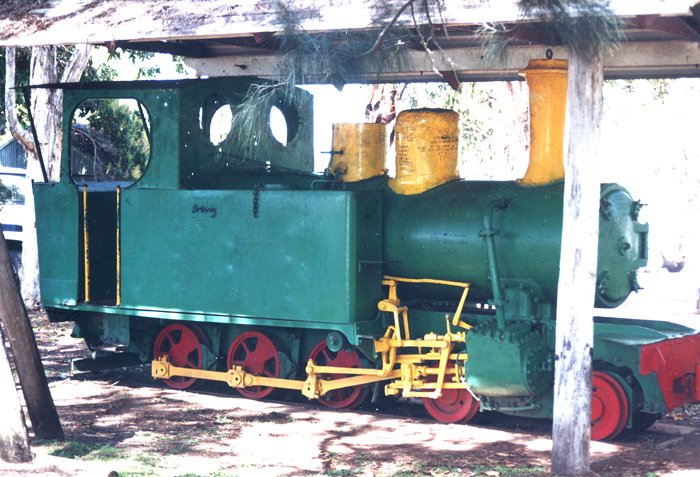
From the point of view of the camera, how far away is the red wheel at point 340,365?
696 centimetres

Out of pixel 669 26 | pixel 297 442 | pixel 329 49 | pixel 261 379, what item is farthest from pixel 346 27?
pixel 261 379

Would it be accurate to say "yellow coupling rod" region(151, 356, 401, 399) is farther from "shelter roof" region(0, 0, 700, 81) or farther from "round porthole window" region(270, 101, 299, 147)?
"shelter roof" region(0, 0, 700, 81)

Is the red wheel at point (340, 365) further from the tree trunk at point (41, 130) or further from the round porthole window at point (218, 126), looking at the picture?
the tree trunk at point (41, 130)

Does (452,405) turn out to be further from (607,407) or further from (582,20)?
(582,20)

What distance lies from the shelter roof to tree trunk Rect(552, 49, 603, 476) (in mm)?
503

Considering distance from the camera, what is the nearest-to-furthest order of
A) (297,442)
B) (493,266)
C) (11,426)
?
1. (11,426)
2. (297,442)
3. (493,266)

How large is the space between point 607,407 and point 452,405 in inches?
50.1

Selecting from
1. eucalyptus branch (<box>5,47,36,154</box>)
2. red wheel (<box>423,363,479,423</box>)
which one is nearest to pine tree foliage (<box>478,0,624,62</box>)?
red wheel (<box>423,363,479,423</box>)

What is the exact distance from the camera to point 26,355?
572cm

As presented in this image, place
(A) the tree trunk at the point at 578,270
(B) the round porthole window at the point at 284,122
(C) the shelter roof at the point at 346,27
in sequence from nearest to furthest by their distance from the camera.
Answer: (A) the tree trunk at the point at 578,270 → (C) the shelter roof at the point at 346,27 → (B) the round porthole window at the point at 284,122

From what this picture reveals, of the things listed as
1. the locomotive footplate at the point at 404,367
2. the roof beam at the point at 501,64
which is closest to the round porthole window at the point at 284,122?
the roof beam at the point at 501,64

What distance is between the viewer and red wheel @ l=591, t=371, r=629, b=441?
5828 mm

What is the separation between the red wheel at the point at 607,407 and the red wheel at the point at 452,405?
942 mm

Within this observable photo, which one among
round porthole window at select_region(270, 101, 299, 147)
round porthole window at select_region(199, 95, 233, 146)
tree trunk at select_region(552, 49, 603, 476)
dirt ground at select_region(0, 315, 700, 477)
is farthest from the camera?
round porthole window at select_region(270, 101, 299, 147)
